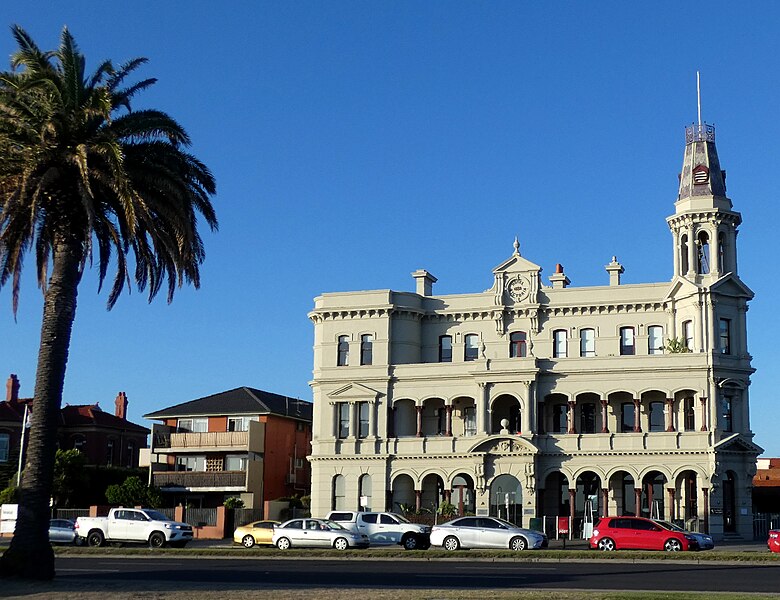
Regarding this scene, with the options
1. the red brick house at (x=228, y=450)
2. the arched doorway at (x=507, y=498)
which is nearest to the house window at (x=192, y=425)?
the red brick house at (x=228, y=450)

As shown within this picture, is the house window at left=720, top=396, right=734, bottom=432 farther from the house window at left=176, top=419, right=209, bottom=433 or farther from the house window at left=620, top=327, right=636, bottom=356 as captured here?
the house window at left=176, top=419, right=209, bottom=433

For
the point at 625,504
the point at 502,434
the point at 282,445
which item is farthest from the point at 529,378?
the point at 282,445

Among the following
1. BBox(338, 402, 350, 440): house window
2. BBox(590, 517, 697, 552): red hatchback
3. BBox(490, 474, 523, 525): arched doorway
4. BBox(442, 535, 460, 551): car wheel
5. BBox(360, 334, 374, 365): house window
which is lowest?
BBox(442, 535, 460, 551): car wheel

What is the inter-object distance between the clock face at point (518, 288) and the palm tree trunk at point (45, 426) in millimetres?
36849

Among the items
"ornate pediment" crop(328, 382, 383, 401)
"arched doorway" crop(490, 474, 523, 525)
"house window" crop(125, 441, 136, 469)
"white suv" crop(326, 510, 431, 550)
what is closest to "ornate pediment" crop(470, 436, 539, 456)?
"arched doorway" crop(490, 474, 523, 525)

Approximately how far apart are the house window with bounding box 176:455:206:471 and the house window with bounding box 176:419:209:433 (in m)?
2.18

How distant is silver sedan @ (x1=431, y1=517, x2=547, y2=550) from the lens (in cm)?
4131

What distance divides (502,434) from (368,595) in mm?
36545

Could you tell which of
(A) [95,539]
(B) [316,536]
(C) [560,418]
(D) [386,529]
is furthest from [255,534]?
(C) [560,418]

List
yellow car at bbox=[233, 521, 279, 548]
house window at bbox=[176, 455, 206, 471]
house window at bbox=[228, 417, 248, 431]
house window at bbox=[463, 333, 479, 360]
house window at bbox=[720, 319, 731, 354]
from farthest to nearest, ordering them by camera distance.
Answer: house window at bbox=[228, 417, 248, 431]
house window at bbox=[176, 455, 206, 471]
house window at bbox=[463, 333, 479, 360]
house window at bbox=[720, 319, 731, 354]
yellow car at bbox=[233, 521, 279, 548]

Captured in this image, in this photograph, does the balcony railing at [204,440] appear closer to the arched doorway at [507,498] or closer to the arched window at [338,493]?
the arched window at [338,493]

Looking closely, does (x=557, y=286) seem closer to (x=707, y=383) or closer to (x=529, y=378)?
(x=529, y=378)

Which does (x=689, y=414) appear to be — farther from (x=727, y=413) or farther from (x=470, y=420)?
(x=470, y=420)

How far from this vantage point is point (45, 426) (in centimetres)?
2638
